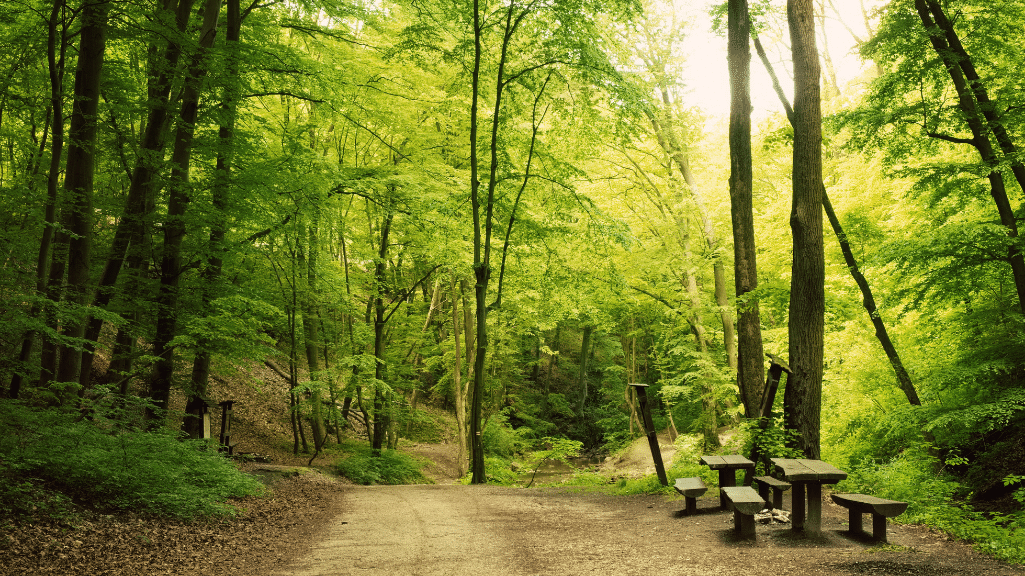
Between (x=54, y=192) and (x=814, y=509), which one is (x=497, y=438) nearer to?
(x=54, y=192)

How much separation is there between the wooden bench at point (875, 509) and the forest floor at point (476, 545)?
13cm

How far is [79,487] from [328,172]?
→ 6.68 metres

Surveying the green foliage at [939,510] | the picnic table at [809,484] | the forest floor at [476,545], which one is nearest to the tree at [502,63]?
the forest floor at [476,545]

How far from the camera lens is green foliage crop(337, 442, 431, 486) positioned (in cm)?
1268

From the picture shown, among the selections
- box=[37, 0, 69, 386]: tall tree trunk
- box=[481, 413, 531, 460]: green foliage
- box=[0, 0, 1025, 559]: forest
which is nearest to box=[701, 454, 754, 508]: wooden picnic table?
box=[0, 0, 1025, 559]: forest

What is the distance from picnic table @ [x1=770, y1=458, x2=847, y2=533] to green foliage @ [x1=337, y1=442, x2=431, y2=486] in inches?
377

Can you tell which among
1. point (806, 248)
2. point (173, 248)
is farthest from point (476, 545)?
point (173, 248)

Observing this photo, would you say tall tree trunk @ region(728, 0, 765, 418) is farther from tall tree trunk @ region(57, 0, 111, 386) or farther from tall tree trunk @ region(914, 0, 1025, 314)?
tall tree trunk @ region(57, 0, 111, 386)

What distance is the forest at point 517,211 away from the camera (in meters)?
7.49

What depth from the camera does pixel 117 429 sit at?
6684 millimetres

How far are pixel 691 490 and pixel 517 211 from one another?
24.9 ft

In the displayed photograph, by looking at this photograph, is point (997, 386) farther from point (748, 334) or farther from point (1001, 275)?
point (748, 334)

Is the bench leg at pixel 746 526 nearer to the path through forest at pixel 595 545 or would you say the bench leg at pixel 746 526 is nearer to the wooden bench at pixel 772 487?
the path through forest at pixel 595 545

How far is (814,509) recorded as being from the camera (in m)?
4.88
